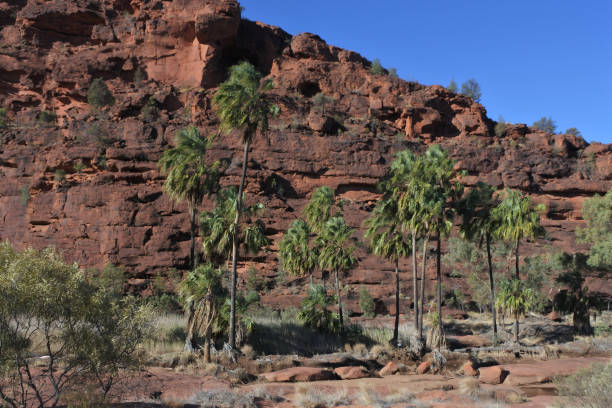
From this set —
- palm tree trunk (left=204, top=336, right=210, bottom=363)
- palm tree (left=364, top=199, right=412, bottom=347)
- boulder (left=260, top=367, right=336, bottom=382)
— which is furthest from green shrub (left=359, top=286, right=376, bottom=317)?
palm tree trunk (left=204, top=336, right=210, bottom=363)

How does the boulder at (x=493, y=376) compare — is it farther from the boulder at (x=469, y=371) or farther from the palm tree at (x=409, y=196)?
the palm tree at (x=409, y=196)

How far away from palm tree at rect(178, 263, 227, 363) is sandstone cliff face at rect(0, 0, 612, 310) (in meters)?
16.7

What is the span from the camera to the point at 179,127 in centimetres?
4441

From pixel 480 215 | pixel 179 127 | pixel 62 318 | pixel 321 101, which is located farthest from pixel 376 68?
pixel 62 318

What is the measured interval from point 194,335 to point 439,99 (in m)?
48.1

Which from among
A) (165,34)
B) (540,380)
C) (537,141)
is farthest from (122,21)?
(540,380)

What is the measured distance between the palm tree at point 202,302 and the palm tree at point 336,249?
9.54m

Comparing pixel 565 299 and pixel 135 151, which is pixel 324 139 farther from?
pixel 565 299

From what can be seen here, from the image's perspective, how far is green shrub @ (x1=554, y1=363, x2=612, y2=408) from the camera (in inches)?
346

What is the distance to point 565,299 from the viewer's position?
3008cm

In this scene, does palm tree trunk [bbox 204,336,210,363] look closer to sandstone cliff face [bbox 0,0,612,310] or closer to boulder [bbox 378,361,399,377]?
boulder [bbox 378,361,399,377]

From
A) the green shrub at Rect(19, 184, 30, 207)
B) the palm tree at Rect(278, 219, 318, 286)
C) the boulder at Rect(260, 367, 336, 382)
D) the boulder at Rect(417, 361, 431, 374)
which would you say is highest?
the green shrub at Rect(19, 184, 30, 207)

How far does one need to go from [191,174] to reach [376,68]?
4711 cm

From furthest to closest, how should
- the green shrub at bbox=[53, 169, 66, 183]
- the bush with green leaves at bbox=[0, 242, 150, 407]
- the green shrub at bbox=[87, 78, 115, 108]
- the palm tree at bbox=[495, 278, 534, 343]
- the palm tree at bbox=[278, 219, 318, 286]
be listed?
the green shrub at bbox=[87, 78, 115, 108] < the green shrub at bbox=[53, 169, 66, 183] < the palm tree at bbox=[278, 219, 318, 286] < the palm tree at bbox=[495, 278, 534, 343] < the bush with green leaves at bbox=[0, 242, 150, 407]
